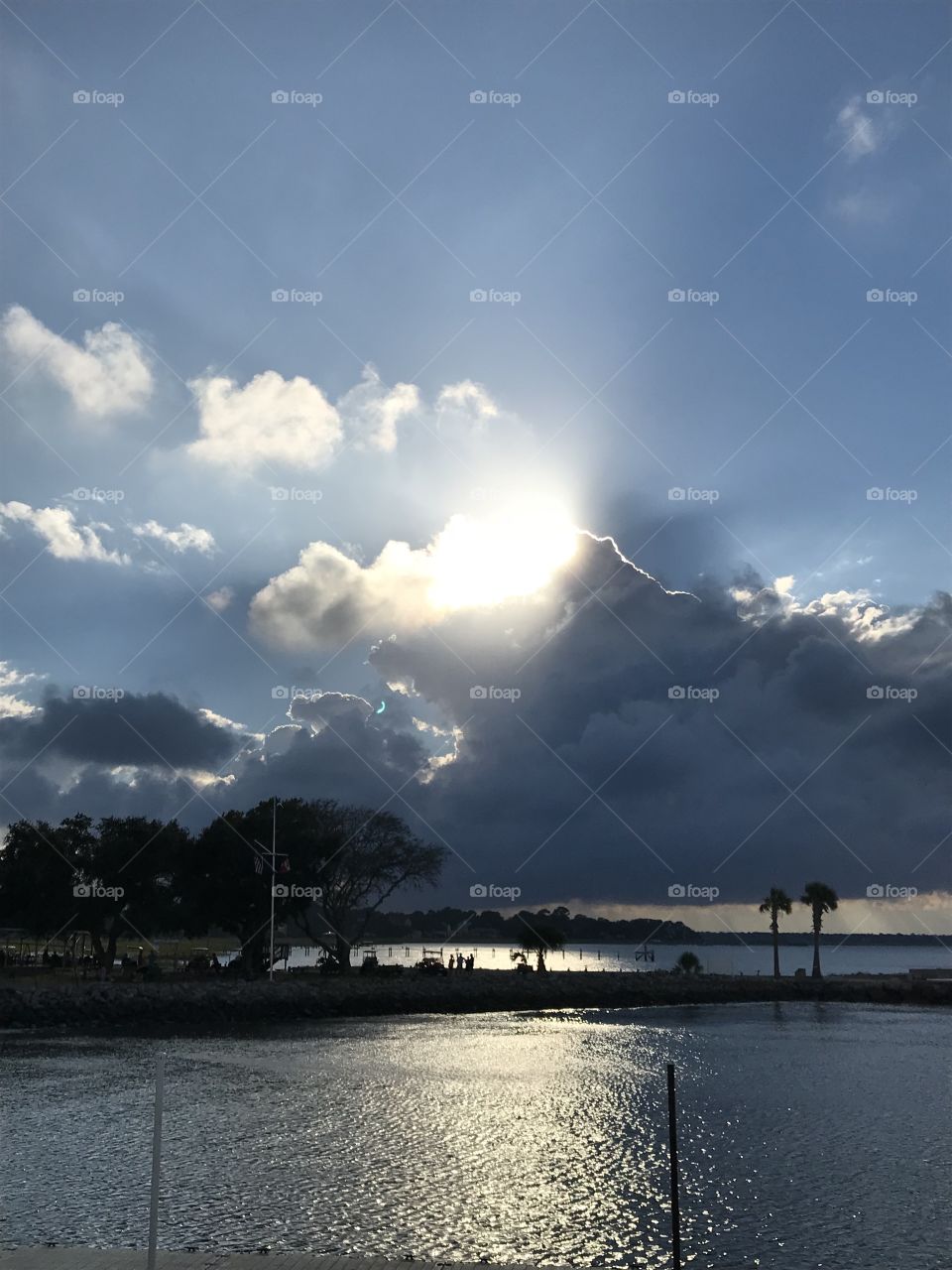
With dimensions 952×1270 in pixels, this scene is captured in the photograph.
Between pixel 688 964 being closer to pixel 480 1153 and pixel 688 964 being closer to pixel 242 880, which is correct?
pixel 242 880

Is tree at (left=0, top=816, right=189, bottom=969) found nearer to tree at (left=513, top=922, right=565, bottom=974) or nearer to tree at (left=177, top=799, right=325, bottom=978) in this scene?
tree at (left=177, top=799, right=325, bottom=978)

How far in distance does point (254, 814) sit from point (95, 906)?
1377cm

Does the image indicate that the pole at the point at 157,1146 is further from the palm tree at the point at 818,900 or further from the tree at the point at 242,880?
the palm tree at the point at 818,900

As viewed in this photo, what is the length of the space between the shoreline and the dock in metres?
44.3

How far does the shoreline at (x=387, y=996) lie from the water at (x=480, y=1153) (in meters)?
10.7

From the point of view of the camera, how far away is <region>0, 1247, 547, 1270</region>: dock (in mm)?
12883

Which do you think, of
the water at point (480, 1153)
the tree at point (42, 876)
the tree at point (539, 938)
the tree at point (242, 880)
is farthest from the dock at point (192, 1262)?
the tree at point (539, 938)

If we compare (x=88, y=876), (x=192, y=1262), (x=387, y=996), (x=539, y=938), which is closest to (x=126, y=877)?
(x=88, y=876)

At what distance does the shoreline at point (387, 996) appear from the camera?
5672cm

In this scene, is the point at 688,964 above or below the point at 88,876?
below

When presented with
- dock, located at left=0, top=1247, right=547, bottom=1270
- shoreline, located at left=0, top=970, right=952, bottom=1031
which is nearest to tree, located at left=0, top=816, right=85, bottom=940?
shoreline, located at left=0, top=970, right=952, bottom=1031

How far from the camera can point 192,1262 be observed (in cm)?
1305

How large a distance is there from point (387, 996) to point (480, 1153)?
162 ft

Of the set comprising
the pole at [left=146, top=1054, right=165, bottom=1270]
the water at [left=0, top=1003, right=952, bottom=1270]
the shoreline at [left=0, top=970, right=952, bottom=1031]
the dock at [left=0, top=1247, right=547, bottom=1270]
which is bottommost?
the shoreline at [left=0, top=970, right=952, bottom=1031]
